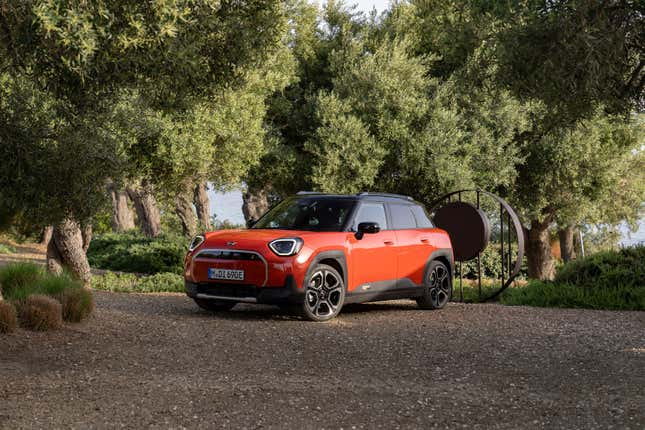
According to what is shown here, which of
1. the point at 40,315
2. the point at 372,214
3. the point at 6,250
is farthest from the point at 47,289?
the point at 6,250

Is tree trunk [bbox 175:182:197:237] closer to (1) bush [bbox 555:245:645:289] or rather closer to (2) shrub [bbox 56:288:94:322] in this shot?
(1) bush [bbox 555:245:645:289]

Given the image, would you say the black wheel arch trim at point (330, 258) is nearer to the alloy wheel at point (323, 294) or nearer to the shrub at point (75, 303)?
the alloy wheel at point (323, 294)

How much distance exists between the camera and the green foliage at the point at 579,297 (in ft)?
47.4

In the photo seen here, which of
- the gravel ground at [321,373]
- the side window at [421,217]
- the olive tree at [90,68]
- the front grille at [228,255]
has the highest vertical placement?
the olive tree at [90,68]

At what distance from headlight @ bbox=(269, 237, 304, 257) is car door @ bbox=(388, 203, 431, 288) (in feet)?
6.88

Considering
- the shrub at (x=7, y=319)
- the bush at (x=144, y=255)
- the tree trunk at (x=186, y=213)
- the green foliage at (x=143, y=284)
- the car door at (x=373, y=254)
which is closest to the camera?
the shrub at (x=7, y=319)

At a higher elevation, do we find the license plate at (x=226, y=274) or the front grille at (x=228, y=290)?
the license plate at (x=226, y=274)

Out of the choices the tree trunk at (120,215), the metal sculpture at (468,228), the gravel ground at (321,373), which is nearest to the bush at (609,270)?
the metal sculpture at (468,228)

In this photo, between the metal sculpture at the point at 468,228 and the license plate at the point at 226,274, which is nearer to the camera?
the license plate at the point at 226,274

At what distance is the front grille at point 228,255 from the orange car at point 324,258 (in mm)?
13

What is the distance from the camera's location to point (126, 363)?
8172 mm

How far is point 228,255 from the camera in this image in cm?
1123

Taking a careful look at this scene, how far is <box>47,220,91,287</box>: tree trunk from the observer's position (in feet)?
60.6

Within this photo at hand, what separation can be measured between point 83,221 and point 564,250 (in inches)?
1105
